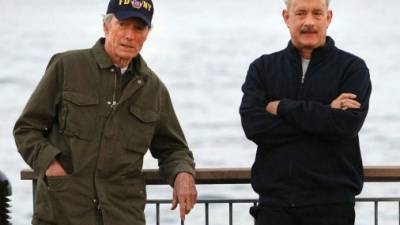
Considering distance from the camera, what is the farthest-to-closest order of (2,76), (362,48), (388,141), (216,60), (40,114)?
(362,48)
(216,60)
(2,76)
(388,141)
(40,114)

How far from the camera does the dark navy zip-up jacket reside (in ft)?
18.7

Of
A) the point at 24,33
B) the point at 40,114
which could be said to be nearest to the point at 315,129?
the point at 40,114

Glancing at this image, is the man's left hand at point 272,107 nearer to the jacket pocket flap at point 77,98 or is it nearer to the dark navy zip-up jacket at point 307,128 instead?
the dark navy zip-up jacket at point 307,128

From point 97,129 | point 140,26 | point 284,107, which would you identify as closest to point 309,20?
point 284,107

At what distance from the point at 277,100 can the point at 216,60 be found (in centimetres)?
3135

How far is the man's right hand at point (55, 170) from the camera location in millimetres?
5508

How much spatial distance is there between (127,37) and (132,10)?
0.12 metres

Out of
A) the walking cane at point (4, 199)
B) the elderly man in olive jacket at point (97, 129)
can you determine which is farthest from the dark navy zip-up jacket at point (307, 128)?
the walking cane at point (4, 199)

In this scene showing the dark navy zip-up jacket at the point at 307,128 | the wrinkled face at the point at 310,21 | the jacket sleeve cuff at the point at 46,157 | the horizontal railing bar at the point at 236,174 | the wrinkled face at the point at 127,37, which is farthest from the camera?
the horizontal railing bar at the point at 236,174

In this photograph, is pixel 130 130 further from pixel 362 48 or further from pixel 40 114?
pixel 362 48

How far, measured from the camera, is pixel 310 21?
5.79 metres

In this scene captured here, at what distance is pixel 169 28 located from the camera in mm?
47656

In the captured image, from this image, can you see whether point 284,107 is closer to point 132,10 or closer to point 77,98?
point 132,10

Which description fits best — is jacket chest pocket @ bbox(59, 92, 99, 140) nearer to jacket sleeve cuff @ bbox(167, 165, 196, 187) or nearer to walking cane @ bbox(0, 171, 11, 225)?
walking cane @ bbox(0, 171, 11, 225)
